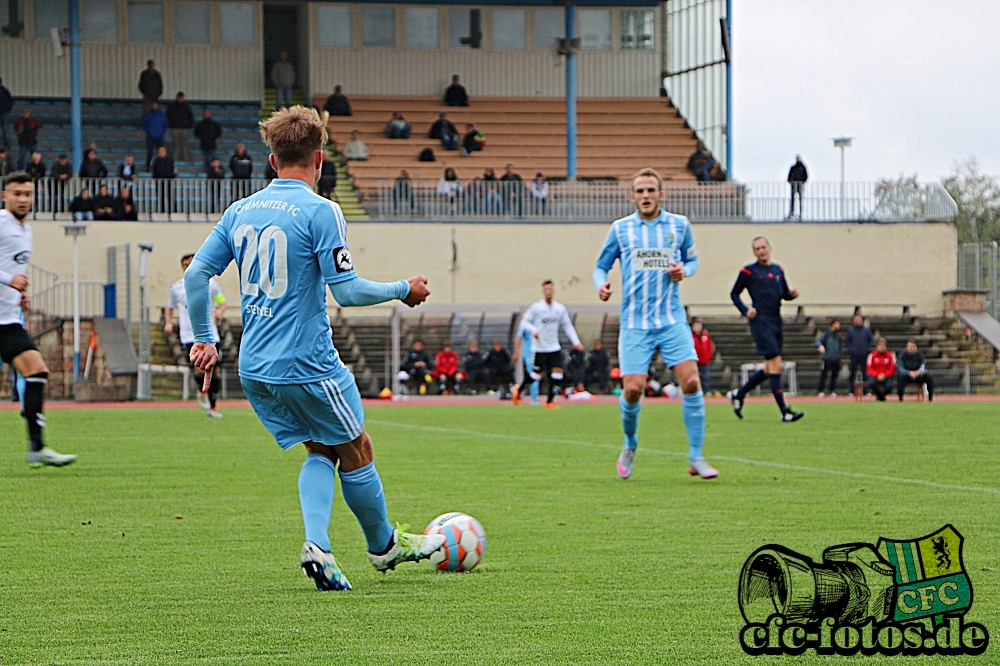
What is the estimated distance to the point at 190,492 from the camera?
9688 mm

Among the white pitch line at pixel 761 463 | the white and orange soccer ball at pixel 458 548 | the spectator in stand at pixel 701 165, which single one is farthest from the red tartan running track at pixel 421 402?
the white and orange soccer ball at pixel 458 548

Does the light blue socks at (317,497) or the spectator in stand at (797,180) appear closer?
the light blue socks at (317,497)

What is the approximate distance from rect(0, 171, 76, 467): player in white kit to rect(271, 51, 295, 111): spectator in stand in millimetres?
29526

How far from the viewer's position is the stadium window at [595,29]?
147ft

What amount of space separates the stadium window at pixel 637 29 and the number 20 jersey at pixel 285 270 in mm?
40174

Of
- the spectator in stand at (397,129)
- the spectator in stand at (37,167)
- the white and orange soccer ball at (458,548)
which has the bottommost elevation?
the white and orange soccer ball at (458,548)

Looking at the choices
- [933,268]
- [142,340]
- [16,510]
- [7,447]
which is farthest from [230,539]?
[933,268]

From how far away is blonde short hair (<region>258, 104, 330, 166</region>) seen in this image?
18.9 feet

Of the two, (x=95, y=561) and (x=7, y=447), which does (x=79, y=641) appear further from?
(x=7, y=447)

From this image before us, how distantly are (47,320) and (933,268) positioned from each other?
72.3 ft

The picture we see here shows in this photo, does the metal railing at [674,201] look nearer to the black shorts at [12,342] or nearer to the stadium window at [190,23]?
the stadium window at [190,23]

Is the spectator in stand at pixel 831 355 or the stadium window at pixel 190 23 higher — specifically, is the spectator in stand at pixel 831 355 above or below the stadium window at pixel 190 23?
below

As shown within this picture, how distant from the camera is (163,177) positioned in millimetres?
34156

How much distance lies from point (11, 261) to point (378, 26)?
32908mm
